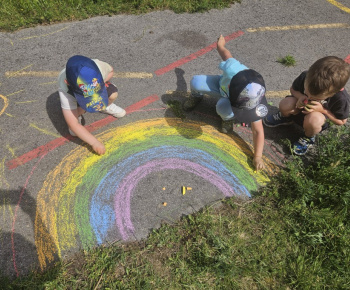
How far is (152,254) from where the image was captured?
2.63m

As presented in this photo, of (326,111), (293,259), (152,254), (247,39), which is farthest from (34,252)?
(247,39)

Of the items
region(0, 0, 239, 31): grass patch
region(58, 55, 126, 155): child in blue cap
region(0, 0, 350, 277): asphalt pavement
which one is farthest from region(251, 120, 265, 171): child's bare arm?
region(0, 0, 239, 31): grass patch

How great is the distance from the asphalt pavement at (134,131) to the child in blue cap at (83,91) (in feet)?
0.93

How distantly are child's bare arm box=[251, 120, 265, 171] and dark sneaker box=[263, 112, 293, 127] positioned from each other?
54cm

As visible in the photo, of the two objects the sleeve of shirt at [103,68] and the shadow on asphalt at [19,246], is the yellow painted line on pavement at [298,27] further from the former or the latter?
the shadow on asphalt at [19,246]

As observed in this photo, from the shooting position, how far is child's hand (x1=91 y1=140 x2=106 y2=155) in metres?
3.14

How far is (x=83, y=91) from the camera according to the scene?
2.71 m

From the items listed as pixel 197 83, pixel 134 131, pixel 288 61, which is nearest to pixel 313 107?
pixel 197 83

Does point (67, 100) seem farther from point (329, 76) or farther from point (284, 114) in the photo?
point (329, 76)

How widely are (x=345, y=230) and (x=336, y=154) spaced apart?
86 cm

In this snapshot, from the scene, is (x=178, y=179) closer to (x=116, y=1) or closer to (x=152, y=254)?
(x=152, y=254)

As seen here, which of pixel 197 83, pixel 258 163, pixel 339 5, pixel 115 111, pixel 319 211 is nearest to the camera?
pixel 319 211

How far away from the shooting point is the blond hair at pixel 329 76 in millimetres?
2627

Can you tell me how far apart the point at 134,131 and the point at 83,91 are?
0.92 meters
